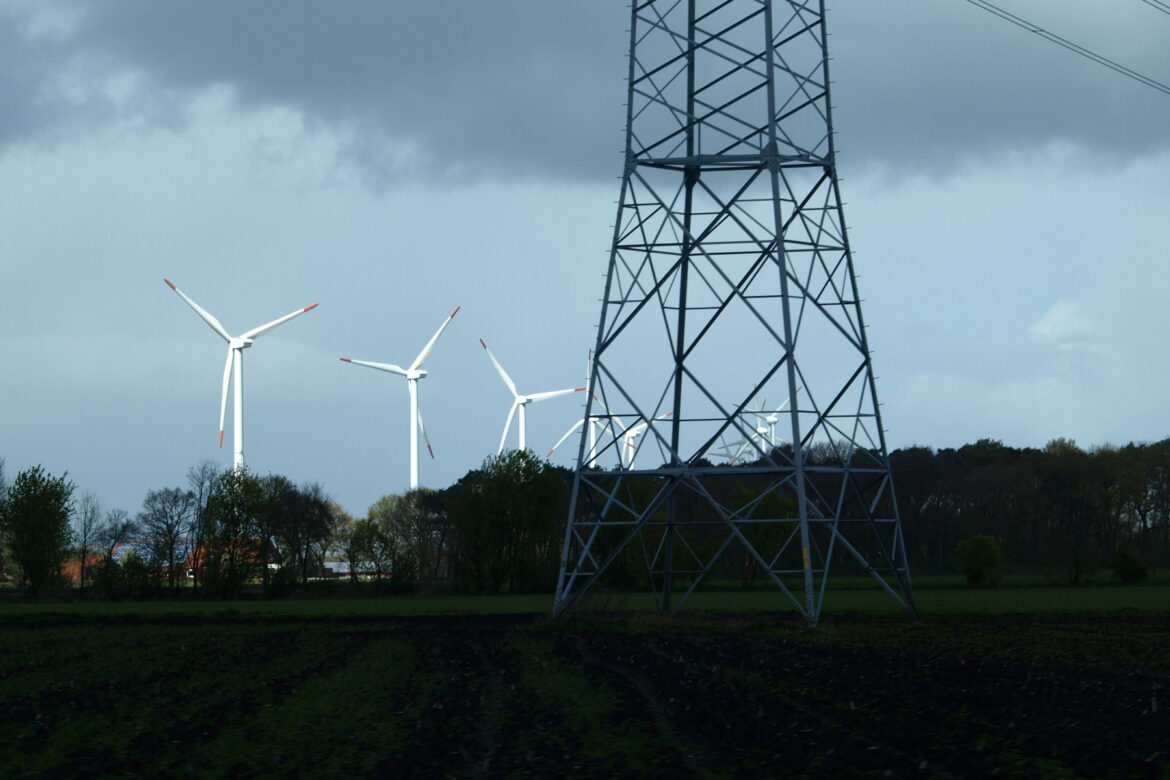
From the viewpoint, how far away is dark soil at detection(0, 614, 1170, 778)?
54.5 ft

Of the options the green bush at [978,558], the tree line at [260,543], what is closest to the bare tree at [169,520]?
the tree line at [260,543]

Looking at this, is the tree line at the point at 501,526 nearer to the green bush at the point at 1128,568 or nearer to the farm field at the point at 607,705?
the green bush at the point at 1128,568

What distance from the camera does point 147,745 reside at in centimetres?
1858

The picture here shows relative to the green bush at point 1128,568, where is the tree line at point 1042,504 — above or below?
above

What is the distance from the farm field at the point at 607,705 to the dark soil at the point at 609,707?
65 mm

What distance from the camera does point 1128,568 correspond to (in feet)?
335

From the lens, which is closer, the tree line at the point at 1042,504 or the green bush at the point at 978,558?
the green bush at the point at 978,558

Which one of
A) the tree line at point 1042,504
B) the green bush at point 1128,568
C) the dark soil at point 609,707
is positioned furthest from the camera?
the tree line at point 1042,504

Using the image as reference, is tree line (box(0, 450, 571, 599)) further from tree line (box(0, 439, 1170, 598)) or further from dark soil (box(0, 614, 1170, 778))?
dark soil (box(0, 614, 1170, 778))

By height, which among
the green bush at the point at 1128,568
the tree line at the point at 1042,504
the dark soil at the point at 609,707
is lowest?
the dark soil at the point at 609,707

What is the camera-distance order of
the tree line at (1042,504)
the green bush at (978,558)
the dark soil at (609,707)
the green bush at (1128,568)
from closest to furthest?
the dark soil at (609,707), the green bush at (1128,568), the green bush at (978,558), the tree line at (1042,504)

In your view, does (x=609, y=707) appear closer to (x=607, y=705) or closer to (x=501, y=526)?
(x=607, y=705)

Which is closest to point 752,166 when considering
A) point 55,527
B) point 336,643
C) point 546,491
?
point 336,643

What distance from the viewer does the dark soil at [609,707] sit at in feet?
54.5
